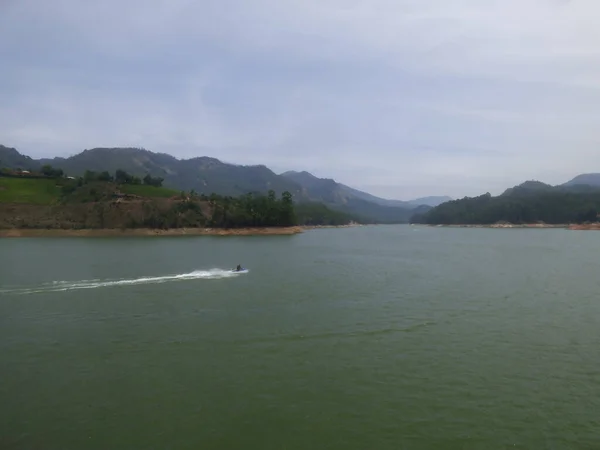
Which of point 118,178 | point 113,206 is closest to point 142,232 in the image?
point 113,206

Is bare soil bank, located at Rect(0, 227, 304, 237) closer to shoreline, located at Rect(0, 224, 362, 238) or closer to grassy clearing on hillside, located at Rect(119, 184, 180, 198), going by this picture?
shoreline, located at Rect(0, 224, 362, 238)

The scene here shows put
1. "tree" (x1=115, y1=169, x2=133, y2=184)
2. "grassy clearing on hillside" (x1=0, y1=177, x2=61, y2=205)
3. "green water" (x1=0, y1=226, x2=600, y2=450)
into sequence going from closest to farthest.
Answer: "green water" (x1=0, y1=226, x2=600, y2=450), "grassy clearing on hillside" (x1=0, y1=177, x2=61, y2=205), "tree" (x1=115, y1=169, x2=133, y2=184)

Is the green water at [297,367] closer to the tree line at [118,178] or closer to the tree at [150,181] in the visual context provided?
the tree line at [118,178]

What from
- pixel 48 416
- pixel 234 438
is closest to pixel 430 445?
pixel 234 438

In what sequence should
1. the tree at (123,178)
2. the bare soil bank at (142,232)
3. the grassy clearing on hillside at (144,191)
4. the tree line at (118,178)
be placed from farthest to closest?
the tree at (123,178), the tree line at (118,178), the grassy clearing on hillside at (144,191), the bare soil bank at (142,232)

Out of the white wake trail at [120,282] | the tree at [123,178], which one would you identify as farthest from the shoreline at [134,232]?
the white wake trail at [120,282]

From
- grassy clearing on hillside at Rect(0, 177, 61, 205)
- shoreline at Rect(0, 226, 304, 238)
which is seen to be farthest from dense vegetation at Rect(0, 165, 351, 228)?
shoreline at Rect(0, 226, 304, 238)

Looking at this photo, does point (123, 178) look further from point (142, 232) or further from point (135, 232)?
point (142, 232)
